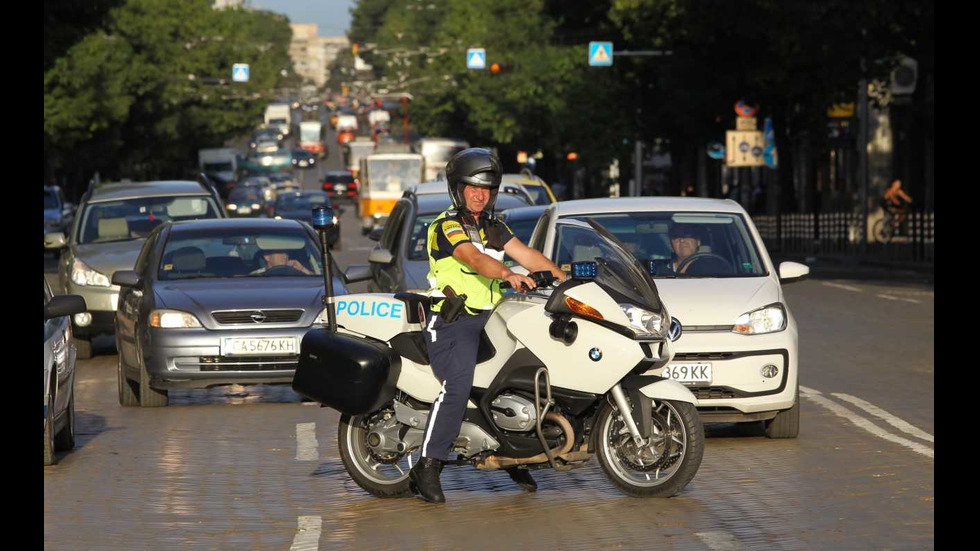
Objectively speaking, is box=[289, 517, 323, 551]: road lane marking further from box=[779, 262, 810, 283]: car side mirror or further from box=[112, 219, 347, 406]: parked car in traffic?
box=[112, 219, 347, 406]: parked car in traffic

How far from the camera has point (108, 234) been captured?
814 inches

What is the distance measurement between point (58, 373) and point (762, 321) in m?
4.16

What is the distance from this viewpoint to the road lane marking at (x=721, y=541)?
8.16 meters

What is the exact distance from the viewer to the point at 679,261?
41.0 ft

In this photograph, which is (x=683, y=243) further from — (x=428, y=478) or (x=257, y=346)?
(x=428, y=478)

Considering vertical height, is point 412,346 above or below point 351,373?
above

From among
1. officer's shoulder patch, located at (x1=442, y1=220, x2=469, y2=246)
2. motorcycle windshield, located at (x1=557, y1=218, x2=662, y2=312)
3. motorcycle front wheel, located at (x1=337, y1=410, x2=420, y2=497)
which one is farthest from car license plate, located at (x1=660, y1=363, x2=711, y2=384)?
officer's shoulder patch, located at (x1=442, y1=220, x2=469, y2=246)

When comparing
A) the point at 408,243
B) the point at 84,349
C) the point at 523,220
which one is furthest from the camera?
the point at 84,349

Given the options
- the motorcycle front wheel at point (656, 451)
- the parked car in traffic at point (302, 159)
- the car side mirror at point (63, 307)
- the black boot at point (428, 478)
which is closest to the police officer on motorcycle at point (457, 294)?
the black boot at point (428, 478)

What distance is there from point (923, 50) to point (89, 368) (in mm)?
23378

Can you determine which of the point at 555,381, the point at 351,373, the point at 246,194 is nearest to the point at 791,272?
the point at 555,381

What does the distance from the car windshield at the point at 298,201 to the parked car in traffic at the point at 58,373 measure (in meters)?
44.5

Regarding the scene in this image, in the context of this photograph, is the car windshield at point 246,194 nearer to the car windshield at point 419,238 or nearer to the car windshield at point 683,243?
the car windshield at point 419,238
